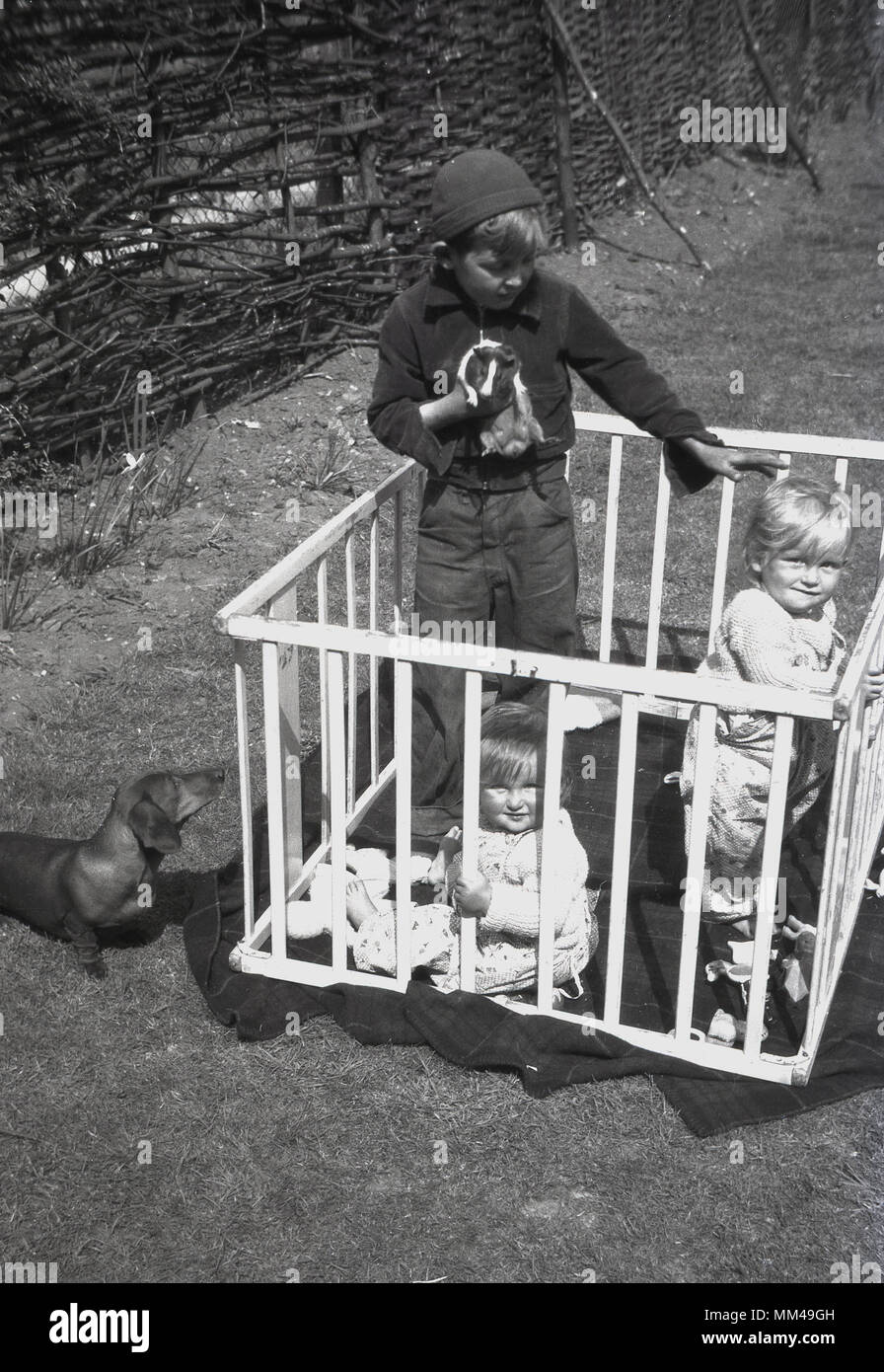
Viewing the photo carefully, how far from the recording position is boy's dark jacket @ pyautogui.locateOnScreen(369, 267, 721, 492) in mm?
3918

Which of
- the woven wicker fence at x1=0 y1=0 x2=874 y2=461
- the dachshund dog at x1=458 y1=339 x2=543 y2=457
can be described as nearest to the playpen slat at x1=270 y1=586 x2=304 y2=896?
the dachshund dog at x1=458 y1=339 x2=543 y2=457

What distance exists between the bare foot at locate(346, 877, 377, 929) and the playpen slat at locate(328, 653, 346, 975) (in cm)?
24

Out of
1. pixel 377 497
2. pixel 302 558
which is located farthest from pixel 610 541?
pixel 302 558

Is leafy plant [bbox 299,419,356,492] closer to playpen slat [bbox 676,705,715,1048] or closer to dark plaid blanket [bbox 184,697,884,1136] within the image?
dark plaid blanket [bbox 184,697,884,1136]

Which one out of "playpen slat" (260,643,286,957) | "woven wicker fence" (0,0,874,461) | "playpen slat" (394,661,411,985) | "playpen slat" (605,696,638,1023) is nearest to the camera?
"playpen slat" (605,696,638,1023)

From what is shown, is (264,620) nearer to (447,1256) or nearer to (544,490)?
(544,490)

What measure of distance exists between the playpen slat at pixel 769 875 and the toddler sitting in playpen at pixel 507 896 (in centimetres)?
48

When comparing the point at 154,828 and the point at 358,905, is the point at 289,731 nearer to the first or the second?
the point at 154,828

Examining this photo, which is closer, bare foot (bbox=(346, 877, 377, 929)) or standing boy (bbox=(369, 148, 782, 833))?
standing boy (bbox=(369, 148, 782, 833))

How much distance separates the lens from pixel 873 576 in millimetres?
6363

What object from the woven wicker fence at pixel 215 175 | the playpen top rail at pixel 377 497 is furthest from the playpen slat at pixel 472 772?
the woven wicker fence at pixel 215 175

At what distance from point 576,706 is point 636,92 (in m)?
8.82

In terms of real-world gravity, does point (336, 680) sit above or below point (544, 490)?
below
